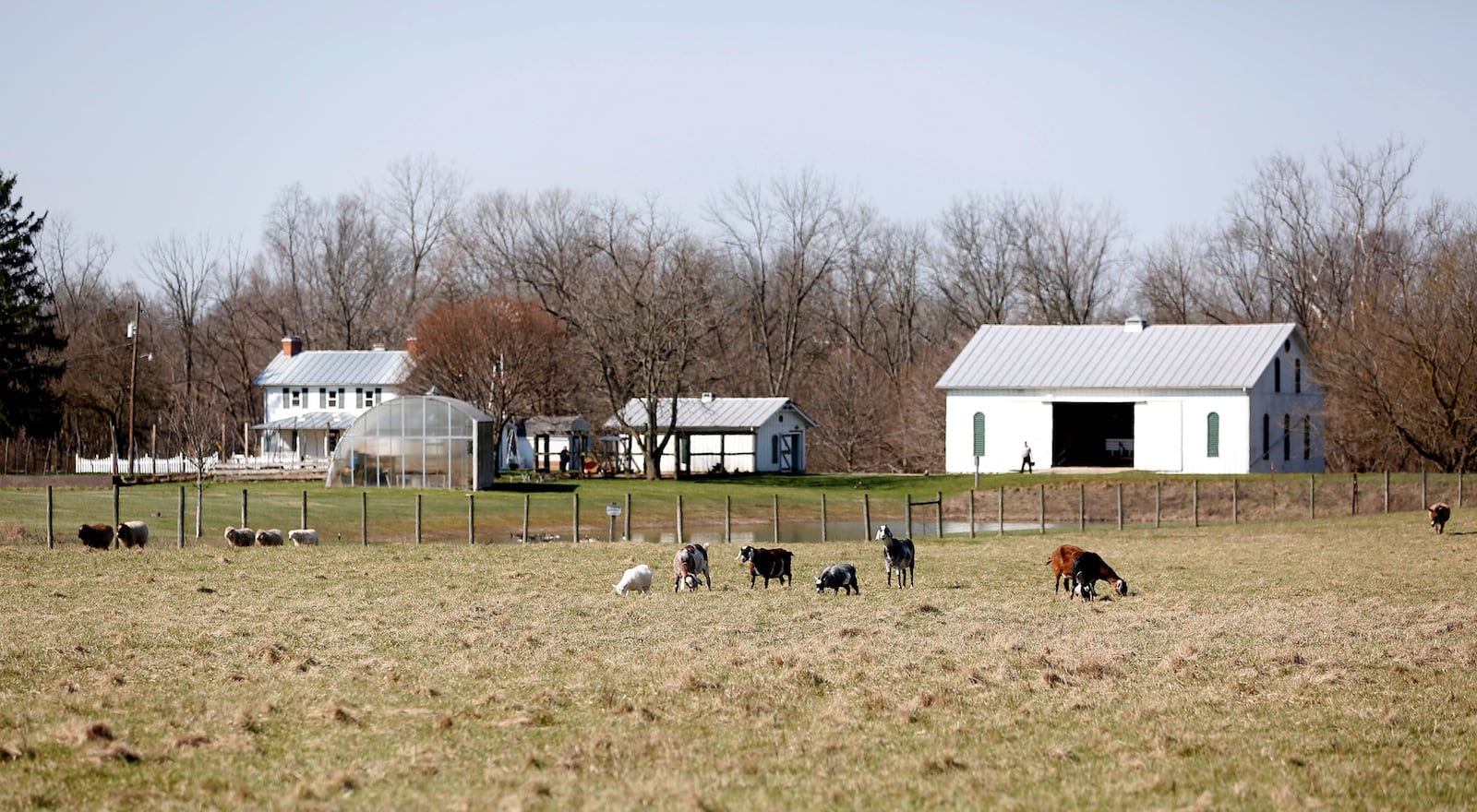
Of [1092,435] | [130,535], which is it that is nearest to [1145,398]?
[1092,435]

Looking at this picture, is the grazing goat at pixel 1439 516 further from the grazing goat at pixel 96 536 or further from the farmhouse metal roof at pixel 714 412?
the farmhouse metal roof at pixel 714 412

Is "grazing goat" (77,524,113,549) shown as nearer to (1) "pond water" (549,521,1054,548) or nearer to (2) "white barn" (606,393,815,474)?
(1) "pond water" (549,521,1054,548)

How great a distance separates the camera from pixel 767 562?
2428 centimetres

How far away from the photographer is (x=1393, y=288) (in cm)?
6912

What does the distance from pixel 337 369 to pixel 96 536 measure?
63082 millimetres

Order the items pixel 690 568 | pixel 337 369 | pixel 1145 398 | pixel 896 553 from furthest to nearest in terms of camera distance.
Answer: pixel 337 369 < pixel 1145 398 < pixel 896 553 < pixel 690 568

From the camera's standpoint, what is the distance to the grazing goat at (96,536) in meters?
31.3

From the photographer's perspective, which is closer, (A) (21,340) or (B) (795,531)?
(B) (795,531)

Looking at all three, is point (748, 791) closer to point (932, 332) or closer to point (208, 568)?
point (208, 568)

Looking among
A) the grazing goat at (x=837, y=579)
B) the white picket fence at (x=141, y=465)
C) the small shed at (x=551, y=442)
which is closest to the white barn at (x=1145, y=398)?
the small shed at (x=551, y=442)

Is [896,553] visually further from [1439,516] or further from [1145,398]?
A: [1145,398]

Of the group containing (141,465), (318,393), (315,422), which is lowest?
(141,465)

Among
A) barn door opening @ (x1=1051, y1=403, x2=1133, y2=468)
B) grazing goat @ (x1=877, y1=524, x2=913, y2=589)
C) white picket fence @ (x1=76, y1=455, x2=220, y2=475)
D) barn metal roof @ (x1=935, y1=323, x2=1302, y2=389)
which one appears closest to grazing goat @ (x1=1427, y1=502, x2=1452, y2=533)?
grazing goat @ (x1=877, y1=524, x2=913, y2=589)

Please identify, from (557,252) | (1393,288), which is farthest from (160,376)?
(1393,288)
